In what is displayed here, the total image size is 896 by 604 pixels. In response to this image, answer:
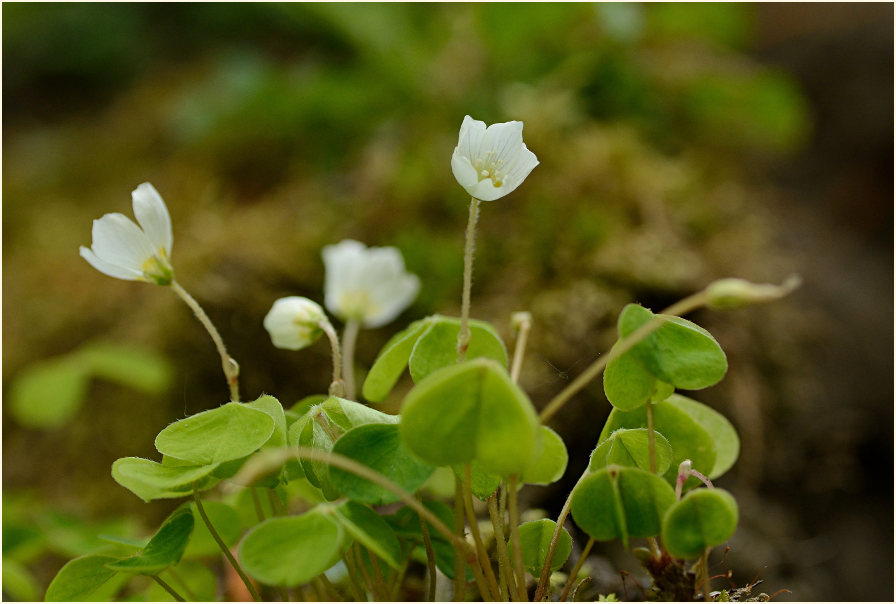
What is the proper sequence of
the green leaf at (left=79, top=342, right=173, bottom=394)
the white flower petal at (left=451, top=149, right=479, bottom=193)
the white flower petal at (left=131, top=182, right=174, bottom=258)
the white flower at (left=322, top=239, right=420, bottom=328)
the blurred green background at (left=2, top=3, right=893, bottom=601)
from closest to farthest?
1. the white flower petal at (left=451, top=149, right=479, bottom=193)
2. the white flower petal at (left=131, top=182, right=174, bottom=258)
3. the white flower at (left=322, top=239, right=420, bottom=328)
4. the blurred green background at (left=2, top=3, right=893, bottom=601)
5. the green leaf at (left=79, top=342, right=173, bottom=394)

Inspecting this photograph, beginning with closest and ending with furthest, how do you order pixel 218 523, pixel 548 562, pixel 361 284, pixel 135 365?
pixel 548 562 < pixel 218 523 < pixel 361 284 < pixel 135 365

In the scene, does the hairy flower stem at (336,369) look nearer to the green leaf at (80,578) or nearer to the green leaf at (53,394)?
the green leaf at (80,578)

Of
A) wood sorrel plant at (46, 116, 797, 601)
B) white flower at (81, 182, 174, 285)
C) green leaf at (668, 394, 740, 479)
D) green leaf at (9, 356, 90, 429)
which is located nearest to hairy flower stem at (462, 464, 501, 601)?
wood sorrel plant at (46, 116, 797, 601)

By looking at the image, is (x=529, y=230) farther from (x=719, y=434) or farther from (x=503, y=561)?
(x=503, y=561)

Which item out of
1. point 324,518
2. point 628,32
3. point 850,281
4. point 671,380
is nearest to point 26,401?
point 324,518

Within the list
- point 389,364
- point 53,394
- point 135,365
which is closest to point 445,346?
point 389,364

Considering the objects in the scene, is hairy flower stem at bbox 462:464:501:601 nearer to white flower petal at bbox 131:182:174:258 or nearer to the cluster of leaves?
→ the cluster of leaves

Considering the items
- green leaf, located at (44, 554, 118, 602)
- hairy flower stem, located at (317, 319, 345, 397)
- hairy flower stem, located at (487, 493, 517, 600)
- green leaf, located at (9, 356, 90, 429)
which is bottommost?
green leaf, located at (9, 356, 90, 429)
